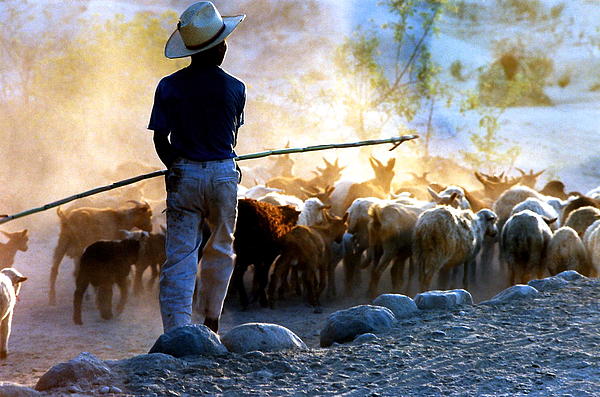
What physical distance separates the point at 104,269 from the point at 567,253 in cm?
527

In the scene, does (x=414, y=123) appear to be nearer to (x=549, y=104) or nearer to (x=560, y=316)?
(x=549, y=104)

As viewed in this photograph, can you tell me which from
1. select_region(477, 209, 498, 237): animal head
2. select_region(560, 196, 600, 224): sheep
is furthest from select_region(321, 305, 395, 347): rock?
select_region(560, 196, 600, 224): sheep

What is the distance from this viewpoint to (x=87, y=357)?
4828 millimetres

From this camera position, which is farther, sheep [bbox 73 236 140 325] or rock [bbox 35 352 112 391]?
sheep [bbox 73 236 140 325]

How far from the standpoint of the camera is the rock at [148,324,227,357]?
17.6ft

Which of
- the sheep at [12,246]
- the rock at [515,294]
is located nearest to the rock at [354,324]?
the rock at [515,294]

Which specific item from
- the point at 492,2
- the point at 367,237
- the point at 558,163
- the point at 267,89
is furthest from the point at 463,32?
the point at 367,237

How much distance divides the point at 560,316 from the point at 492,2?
55891 mm

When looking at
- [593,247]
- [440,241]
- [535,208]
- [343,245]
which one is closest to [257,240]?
[343,245]

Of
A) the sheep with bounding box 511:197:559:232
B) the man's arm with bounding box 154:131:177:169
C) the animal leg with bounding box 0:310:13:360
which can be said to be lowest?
the animal leg with bounding box 0:310:13:360

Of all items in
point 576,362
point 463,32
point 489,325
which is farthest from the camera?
point 463,32

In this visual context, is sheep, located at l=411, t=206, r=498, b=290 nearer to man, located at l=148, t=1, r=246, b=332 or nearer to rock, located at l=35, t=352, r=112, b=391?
man, located at l=148, t=1, r=246, b=332

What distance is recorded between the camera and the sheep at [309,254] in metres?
10.7

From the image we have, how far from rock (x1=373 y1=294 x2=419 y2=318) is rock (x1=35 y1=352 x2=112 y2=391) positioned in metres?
2.74
